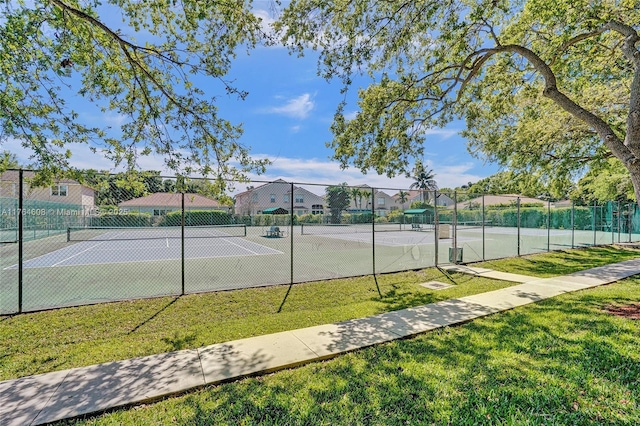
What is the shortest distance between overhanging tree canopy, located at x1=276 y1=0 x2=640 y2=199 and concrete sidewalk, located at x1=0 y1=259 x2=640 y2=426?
4317 millimetres

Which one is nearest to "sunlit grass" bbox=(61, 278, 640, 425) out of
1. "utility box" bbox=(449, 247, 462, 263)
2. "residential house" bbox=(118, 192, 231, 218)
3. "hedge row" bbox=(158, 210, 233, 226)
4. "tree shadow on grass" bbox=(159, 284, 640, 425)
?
"tree shadow on grass" bbox=(159, 284, 640, 425)

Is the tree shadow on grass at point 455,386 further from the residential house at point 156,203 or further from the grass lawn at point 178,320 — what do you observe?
the residential house at point 156,203

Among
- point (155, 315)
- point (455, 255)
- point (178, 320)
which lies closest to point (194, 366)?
point (178, 320)

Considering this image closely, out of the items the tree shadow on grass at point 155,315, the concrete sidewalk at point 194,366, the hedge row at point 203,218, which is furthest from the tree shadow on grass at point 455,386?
the hedge row at point 203,218

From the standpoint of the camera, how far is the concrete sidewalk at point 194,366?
2.78m

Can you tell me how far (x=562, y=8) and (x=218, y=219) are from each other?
387 inches

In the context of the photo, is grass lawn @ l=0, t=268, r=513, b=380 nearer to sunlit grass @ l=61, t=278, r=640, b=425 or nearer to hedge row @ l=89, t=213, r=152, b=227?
sunlit grass @ l=61, t=278, r=640, b=425

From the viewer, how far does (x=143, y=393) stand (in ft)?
9.64

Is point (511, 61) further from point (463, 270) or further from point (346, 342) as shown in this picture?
point (346, 342)

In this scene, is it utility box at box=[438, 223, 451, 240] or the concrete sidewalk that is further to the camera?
utility box at box=[438, 223, 451, 240]

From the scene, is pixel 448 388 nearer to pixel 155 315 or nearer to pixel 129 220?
pixel 155 315

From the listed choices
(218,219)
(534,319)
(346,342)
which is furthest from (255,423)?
(218,219)

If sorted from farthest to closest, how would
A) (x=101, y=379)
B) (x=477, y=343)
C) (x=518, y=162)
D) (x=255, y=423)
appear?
(x=518, y=162) → (x=477, y=343) → (x=101, y=379) → (x=255, y=423)

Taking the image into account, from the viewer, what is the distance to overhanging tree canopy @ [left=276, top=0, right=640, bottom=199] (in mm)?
5422
